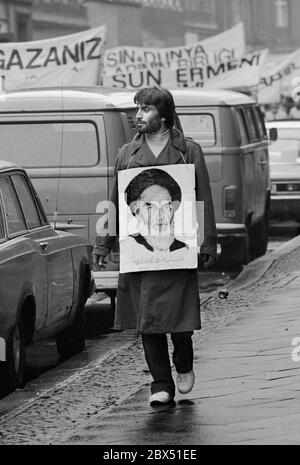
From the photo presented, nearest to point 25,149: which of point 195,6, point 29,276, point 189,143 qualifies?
point 29,276

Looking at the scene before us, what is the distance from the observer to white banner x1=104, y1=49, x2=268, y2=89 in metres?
31.1

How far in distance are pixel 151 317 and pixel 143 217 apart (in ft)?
1.72

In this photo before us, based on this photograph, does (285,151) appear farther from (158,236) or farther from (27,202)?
(158,236)

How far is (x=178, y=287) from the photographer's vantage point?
8.44 metres

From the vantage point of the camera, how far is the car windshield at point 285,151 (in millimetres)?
24297

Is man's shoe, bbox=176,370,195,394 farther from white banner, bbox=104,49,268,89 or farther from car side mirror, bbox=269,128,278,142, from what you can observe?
white banner, bbox=104,49,268,89

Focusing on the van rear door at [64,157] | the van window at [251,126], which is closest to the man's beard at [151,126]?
the van rear door at [64,157]

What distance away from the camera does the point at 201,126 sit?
58.1ft

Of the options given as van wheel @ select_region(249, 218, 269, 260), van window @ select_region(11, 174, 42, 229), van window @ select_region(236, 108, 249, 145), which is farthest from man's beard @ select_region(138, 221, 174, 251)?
van wheel @ select_region(249, 218, 269, 260)

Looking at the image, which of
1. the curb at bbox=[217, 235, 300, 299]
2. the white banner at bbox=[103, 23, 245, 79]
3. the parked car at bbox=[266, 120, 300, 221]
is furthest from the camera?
the white banner at bbox=[103, 23, 245, 79]

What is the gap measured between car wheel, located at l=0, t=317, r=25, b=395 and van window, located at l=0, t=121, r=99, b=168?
440 cm

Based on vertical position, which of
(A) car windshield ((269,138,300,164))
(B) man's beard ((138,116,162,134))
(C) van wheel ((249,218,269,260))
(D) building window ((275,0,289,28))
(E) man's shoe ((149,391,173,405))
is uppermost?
(D) building window ((275,0,289,28))

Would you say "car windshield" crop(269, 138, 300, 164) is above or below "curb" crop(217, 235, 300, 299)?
above
